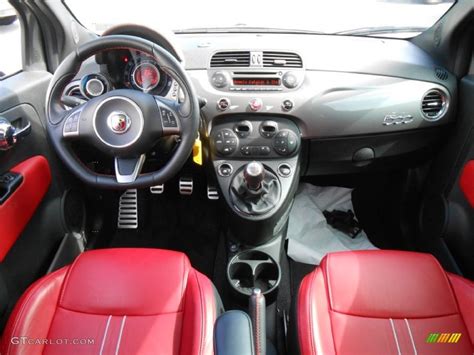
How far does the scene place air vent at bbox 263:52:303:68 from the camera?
5.44 feet

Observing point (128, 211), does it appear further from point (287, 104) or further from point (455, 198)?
point (455, 198)

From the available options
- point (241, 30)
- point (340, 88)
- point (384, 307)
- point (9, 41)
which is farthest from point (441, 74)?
point (9, 41)

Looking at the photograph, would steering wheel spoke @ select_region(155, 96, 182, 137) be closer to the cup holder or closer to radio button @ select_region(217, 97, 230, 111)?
radio button @ select_region(217, 97, 230, 111)

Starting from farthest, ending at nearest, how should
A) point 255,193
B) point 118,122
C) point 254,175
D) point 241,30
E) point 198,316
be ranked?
point 241,30, point 255,193, point 254,175, point 118,122, point 198,316

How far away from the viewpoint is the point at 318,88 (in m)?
1.65

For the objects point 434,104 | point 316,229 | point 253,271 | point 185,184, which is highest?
point 434,104

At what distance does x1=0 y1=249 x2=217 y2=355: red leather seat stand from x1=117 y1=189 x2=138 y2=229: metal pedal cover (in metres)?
0.88

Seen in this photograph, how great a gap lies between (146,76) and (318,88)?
673 mm

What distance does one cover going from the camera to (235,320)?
96 cm

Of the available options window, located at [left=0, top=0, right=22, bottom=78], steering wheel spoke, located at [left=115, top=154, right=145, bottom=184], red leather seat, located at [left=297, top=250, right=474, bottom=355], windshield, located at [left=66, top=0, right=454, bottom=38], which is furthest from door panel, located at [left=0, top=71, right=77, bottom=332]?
red leather seat, located at [left=297, top=250, right=474, bottom=355]

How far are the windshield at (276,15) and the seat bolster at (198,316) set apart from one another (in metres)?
1.16

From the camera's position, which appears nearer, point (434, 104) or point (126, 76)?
point (126, 76)

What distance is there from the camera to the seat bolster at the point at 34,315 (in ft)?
3.56

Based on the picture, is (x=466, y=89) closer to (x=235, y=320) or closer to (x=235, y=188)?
(x=235, y=188)
